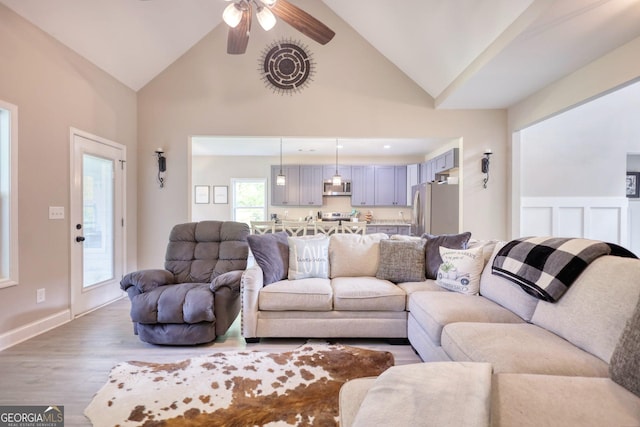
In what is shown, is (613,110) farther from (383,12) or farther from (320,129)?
(320,129)

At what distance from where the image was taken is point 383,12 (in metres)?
3.39

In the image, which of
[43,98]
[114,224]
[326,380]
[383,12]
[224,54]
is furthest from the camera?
[224,54]

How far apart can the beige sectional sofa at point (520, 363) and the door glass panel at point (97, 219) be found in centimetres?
357

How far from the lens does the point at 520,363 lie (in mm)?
1290

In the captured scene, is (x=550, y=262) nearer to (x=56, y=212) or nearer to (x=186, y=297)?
(x=186, y=297)

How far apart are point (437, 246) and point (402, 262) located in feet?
1.23

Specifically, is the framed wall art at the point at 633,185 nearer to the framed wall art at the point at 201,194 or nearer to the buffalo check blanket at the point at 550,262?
the buffalo check blanket at the point at 550,262

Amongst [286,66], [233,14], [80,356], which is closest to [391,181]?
[286,66]

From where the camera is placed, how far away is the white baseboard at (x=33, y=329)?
2.41 m

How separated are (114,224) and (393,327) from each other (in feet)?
11.7

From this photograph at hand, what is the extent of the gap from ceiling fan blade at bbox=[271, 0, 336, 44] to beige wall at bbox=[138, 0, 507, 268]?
1684 mm

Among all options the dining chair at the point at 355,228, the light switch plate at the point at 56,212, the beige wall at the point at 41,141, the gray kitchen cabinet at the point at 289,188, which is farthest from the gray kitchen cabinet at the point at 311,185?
the light switch plate at the point at 56,212

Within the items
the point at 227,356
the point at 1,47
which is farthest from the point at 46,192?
the point at 227,356

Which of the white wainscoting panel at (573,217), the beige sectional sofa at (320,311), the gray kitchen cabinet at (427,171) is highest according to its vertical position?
the gray kitchen cabinet at (427,171)
